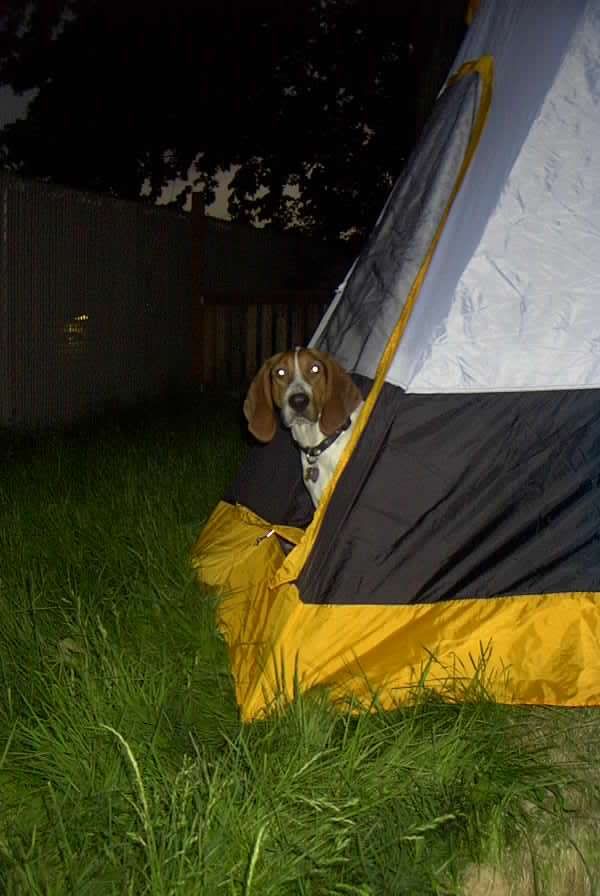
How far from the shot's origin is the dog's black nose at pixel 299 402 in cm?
371

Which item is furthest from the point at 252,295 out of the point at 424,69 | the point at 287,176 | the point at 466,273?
the point at 287,176

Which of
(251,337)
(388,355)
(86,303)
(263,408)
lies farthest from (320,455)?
(251,337)

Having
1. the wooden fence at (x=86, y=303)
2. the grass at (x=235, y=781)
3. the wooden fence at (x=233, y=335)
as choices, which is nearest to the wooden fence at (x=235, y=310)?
the wooden fence at (x=233, y=335)

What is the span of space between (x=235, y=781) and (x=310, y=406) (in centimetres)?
196

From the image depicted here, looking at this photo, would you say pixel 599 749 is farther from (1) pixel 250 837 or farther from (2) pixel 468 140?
(2) pixel 468 140

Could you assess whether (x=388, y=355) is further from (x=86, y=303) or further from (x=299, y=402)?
(x=86, y=303)

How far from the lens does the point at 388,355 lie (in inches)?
116

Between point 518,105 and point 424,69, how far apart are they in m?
3.59

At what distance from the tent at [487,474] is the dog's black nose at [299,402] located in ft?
2.59

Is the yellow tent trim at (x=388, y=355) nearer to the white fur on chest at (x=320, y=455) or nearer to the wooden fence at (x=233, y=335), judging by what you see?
the white fur on chest at (x=320, y=455)

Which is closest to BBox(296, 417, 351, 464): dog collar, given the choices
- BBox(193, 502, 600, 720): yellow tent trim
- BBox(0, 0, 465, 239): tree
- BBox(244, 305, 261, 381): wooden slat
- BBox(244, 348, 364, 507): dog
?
BBox(244, 348, 364, 507): dog

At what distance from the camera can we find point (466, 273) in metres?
2.82

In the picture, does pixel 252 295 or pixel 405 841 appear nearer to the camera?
pixel 405 841

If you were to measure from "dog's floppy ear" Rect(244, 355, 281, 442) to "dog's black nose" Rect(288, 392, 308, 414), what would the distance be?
180 mm
